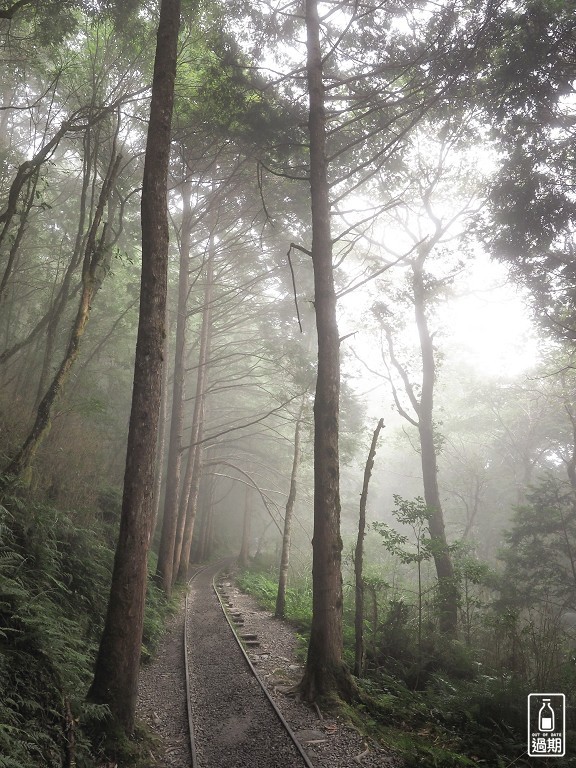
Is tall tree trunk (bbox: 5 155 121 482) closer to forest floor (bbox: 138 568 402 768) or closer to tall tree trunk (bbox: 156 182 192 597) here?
forest floor (bbox: 138 568 402 768)

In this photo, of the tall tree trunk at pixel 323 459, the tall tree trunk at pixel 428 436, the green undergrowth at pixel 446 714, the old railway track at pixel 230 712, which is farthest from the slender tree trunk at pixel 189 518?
the tall tree trunk at pixel 323 459

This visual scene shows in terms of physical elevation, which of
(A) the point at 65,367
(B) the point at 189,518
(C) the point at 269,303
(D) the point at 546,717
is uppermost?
(C) the point at 269,303

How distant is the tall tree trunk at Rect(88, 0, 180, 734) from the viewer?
483cm

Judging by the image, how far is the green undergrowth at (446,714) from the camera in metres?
4.94

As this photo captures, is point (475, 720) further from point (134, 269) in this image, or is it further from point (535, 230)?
point (134, 269)

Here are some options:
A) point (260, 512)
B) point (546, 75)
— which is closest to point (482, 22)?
point (546, 75)

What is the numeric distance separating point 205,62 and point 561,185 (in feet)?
29.5

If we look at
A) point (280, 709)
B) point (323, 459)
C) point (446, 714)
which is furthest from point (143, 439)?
point (446, 714)

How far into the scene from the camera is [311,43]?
852 cm

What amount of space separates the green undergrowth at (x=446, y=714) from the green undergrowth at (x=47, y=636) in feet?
11.1

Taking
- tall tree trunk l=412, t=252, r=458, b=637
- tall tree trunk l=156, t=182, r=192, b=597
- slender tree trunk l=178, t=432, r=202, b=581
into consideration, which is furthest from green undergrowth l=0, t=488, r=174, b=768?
slender tree trunk l=178, t=432, r=202, b=581

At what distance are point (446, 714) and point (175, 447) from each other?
10080mm

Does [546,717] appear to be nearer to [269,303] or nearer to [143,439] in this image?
[143,439]

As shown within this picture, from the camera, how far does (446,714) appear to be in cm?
601
